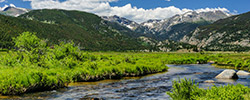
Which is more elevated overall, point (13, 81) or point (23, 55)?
point (23, 55)

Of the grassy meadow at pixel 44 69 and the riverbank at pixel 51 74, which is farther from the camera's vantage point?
the grassy meadow at pixel 44 69

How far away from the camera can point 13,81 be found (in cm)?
2259

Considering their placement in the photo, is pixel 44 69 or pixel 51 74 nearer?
pixel 51 74

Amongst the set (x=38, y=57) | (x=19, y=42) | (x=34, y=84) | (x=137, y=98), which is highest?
(x=19, y=42)

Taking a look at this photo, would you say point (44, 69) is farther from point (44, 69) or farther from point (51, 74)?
point (51, 74)

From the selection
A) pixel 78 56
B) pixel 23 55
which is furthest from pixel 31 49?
pixel 78 56

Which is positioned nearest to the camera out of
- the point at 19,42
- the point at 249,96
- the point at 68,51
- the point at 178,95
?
the point at 249,96

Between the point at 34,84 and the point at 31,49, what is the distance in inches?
852

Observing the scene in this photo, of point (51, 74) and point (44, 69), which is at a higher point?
point (44, 69)

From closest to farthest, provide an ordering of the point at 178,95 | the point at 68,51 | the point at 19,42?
the point at 178,95, the point at 19,42, the point at 68,51

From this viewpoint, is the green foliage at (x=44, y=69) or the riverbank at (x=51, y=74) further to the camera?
the green foliage at (x=44, y=69)

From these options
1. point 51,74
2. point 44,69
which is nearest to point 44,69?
point 44,69

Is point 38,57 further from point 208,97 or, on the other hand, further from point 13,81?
point 208,97

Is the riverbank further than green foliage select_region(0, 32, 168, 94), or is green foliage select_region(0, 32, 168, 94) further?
green foliage select_region(0, 32, 168, 94)
